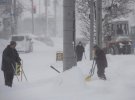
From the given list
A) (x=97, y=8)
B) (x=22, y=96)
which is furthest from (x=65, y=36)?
(x=97, y=8)

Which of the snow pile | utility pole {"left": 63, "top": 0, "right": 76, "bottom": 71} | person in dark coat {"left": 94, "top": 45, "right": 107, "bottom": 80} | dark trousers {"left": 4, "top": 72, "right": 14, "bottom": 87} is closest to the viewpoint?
the snow pile

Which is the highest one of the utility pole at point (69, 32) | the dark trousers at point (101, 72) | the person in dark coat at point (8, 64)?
the utility pole at point (69, 32)

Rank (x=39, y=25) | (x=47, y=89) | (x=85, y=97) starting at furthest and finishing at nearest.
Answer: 1. (x=39, y=25)
2. (x=47, y=89)
3. (x=85, y=97)

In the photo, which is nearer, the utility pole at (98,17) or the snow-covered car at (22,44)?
the utility pole at (98,17)

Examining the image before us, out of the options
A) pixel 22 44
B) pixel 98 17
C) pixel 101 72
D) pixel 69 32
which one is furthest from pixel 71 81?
pixel 22 44

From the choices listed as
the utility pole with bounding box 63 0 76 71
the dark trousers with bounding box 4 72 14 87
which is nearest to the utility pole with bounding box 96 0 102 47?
the utility pole with bounding box 63 0 76 71

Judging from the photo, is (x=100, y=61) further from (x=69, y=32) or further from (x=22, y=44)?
(x=22, y=44)

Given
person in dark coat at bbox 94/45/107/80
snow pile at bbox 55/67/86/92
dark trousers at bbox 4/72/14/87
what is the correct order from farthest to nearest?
person in dark coat at bbox 94/45/107/80
dark trousers at bbox 4/72/14/87
snow pile at bbox 55/67/86/92

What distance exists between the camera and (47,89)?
1393cm

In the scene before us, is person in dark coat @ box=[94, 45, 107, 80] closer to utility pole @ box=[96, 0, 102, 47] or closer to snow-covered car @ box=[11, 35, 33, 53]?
utility pole @ box=[96, 0, 102, 47]

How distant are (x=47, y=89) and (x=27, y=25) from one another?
333 ft

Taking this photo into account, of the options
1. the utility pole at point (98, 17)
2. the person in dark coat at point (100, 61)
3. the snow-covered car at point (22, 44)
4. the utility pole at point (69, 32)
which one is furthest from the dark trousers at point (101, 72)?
the snow-covered car at point (22, 44)

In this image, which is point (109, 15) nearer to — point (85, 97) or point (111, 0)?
point (111, 0)

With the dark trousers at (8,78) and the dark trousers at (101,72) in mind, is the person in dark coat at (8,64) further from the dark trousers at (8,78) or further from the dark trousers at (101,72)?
the dark trousers at (101,72)
